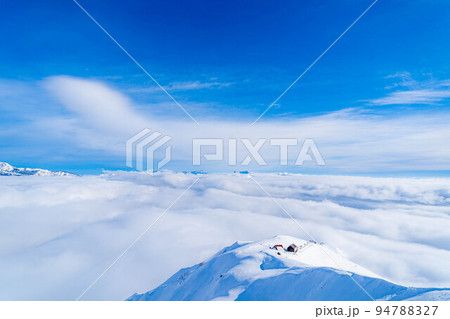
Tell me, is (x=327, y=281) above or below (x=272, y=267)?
above

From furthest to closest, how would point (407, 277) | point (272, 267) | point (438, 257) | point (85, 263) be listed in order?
point (85, 263)
point (438, 257)
point (407, 277)
point (272, 267)

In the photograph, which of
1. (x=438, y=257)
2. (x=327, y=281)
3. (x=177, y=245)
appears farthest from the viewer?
(x=177, y=245)

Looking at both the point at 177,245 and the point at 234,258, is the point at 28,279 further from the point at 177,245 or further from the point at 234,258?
the point at 234,258

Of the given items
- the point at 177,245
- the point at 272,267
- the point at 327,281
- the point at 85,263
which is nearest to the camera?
the point at 327,281

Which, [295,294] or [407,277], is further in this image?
[407,277]

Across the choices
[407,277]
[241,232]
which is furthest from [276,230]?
[407,277]
